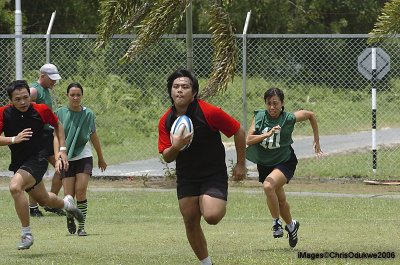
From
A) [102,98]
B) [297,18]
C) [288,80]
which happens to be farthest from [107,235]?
[297,18]

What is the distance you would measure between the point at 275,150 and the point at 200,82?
939 cm

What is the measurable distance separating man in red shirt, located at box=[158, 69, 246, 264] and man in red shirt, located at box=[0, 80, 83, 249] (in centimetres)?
195

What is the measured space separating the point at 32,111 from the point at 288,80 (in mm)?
12474

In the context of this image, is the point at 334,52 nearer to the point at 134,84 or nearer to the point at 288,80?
the point at 288,80

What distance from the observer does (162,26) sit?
503 inches

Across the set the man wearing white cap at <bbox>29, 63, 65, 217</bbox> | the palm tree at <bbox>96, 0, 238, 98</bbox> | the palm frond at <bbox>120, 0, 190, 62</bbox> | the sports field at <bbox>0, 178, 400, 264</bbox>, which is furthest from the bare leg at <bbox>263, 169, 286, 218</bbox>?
the palm frond at <bbox>120, 0, 190, 62</bbox>

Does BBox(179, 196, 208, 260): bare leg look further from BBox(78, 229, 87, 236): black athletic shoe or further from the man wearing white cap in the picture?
the man wearing white cap

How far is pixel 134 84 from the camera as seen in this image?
18406 mm

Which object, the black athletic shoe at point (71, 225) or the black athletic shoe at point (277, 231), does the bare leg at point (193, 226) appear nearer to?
the black athletic shoe at point (277, 231)

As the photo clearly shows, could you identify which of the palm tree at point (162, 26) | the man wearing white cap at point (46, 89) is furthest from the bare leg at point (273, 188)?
the palm tree at point (162, 26)

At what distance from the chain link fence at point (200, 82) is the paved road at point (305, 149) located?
429mm

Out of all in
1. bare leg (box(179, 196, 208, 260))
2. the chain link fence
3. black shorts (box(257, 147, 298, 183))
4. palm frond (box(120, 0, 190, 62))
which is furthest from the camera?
the chain link fence

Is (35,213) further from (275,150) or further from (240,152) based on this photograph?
(240,152)

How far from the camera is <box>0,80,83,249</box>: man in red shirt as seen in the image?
802cm
